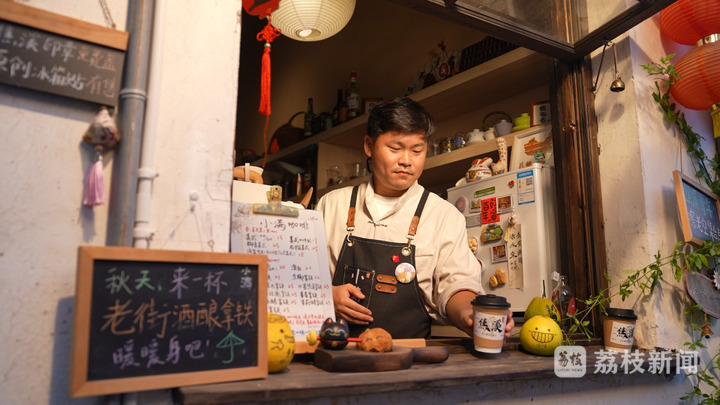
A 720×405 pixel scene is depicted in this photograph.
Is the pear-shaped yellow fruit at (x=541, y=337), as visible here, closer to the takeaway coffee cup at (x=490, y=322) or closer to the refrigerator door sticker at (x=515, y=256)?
the takeaway coffee cup at (x=490, y=322)

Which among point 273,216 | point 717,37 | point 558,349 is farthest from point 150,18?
point 717,37

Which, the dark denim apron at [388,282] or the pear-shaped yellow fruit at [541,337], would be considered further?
the dark denim apron at [388,282]

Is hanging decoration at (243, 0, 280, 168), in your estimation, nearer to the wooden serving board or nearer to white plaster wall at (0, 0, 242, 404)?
white plaster wall at (0, 0, 242, 404)

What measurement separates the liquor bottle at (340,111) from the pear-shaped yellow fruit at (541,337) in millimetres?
2856

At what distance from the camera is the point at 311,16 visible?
9.66 ft

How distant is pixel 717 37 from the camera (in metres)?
2.55

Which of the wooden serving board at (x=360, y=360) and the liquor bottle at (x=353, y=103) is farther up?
the liquor bottle at (x=353, y=103)

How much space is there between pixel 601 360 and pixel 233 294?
142 centimetres

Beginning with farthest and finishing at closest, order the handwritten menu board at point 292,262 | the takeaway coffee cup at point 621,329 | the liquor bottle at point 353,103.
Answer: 1. the liquor bottle at point 353,103
2. the takeaway coffee cup at point 621,329
3. the handwritten menu board at point 292,262

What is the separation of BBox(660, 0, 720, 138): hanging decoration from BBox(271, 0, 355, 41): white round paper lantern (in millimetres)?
1705

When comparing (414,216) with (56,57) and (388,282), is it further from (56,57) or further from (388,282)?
(56,57)

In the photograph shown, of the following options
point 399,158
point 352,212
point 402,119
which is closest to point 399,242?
point 352,212

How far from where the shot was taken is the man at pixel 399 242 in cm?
231

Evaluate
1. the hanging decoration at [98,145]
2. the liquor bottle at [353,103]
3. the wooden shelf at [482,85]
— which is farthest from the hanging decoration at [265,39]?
the liquor bottle at [353,103]
